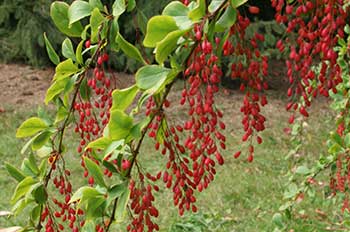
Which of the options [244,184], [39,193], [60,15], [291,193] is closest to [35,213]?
[39,193]

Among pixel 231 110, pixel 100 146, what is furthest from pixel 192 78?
pixel 231 110

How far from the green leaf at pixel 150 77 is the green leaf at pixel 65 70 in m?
0.29

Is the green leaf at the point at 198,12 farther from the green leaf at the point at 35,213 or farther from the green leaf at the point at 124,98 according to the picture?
the green leaf at the point at 35,213

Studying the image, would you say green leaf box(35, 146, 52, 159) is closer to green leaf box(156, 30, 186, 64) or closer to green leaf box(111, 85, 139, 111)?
green leaf box(111, 85, 139, 111)


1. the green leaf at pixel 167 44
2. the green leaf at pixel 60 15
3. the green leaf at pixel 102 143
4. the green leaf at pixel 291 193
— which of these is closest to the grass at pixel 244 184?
the green leaf at pixel 291 193

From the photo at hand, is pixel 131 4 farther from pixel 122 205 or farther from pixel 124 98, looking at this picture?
pixel 122 205

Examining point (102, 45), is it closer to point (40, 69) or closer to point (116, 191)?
point (116, 191)

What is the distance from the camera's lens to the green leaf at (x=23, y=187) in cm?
129

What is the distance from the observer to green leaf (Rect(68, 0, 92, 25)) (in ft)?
4.17

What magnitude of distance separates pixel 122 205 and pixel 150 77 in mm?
223

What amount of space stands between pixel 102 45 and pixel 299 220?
2906 mm

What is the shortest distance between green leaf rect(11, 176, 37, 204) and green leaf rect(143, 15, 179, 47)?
444mm

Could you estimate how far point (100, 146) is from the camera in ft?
3.61

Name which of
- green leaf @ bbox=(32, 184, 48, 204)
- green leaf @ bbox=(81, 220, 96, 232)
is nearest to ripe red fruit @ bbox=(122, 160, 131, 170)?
green leaf @ bbox=(81, 220, 96, 232)
